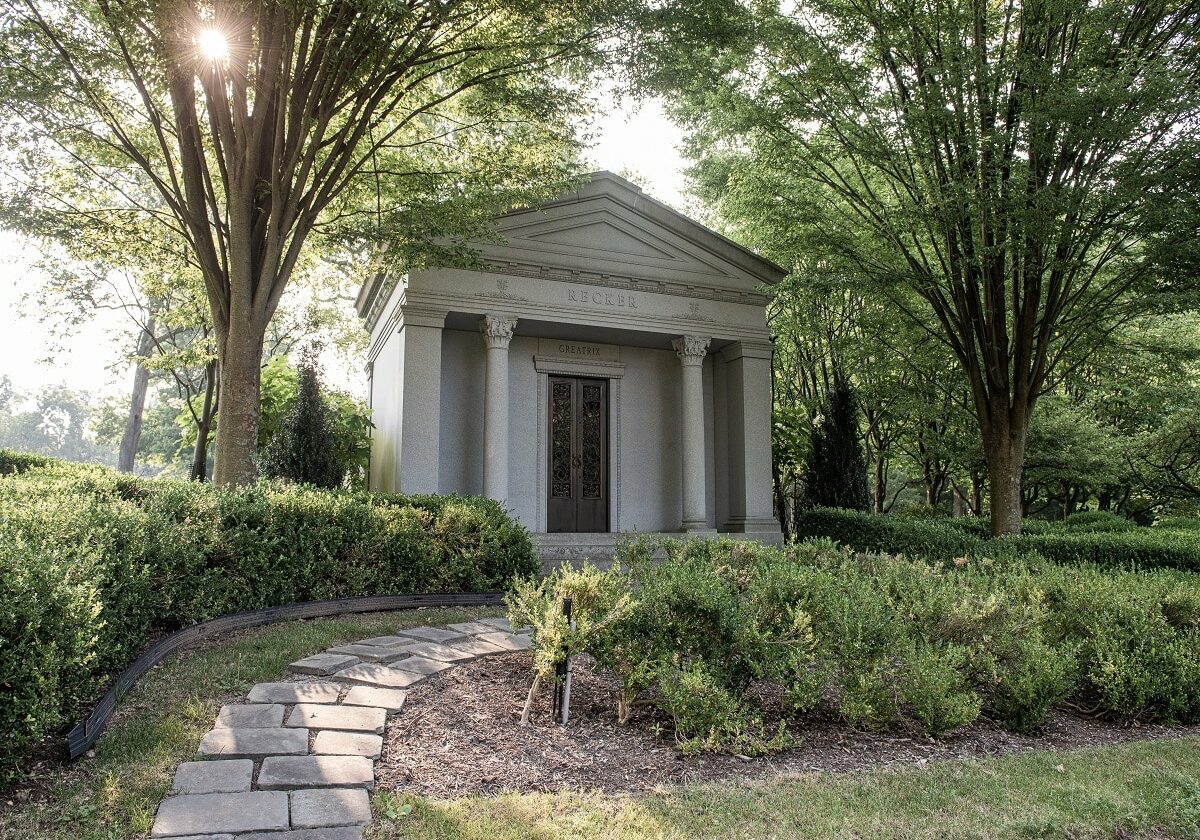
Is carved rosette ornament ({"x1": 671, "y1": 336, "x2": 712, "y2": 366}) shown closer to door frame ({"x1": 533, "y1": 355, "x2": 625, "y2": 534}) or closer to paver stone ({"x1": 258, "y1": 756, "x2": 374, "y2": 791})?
door frame ({"x1": 533, "y1": 355, "x2": 625, "y2": 534})

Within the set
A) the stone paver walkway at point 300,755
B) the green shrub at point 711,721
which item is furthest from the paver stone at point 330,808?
the green shrub at point 711,721

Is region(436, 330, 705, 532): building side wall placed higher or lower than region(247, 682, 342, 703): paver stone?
higher

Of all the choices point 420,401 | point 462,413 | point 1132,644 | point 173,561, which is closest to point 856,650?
point 1132,644

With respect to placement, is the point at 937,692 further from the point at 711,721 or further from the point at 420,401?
the point at 420,401

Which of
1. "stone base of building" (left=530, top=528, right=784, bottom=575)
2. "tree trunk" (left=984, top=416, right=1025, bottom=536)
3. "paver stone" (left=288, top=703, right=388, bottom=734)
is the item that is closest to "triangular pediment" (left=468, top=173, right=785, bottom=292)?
"stone base of building" (left=530, top=528, right=784, bottom=575)

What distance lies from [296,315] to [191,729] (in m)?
20.1

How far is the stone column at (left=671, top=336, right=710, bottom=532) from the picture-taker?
12.7 m

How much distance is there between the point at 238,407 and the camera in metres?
8.24

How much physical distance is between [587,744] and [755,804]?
102cm

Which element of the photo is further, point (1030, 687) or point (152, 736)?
point (1030, 687)

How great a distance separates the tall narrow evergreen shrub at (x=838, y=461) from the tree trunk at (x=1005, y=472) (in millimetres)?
3727

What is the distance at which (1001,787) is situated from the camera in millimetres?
3396

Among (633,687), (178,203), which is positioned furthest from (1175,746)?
(178,203)

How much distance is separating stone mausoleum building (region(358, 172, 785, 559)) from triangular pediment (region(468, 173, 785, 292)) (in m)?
0.02
